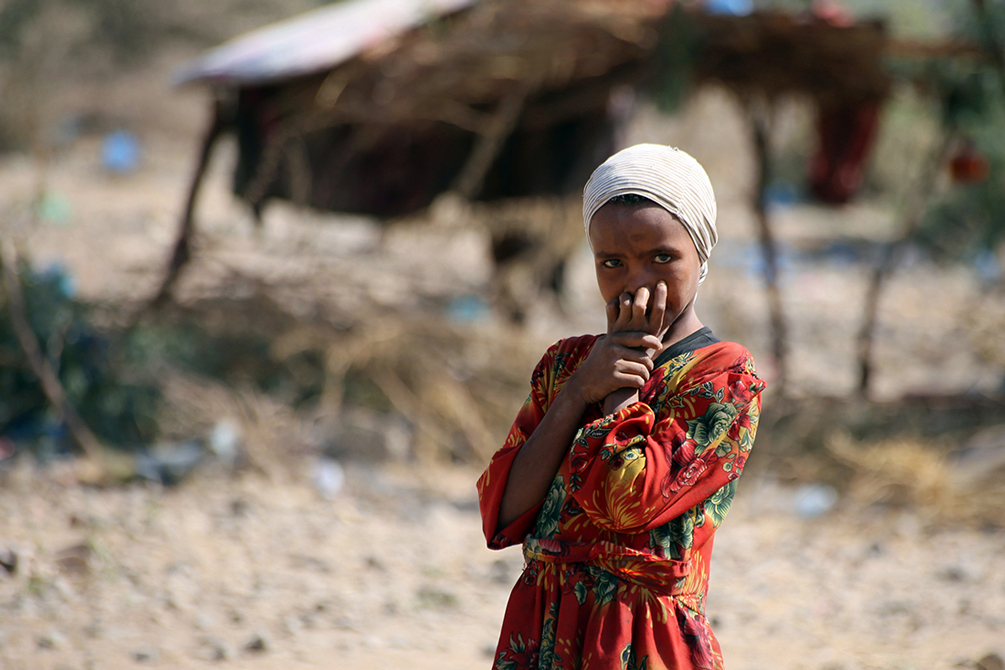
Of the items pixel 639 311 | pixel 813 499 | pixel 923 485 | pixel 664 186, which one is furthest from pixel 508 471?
pixel 923 485

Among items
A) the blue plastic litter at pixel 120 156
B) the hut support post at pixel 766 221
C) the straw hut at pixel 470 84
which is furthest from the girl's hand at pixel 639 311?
the blue plastic litter at pixel 120 156

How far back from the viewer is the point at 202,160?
243 inches

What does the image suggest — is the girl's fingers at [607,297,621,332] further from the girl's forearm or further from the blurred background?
the blurred background

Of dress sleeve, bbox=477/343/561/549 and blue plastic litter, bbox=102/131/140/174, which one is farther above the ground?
blue plastic litter, bbox=102/131/140/174

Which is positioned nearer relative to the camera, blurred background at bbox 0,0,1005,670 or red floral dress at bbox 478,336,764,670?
red floral dress at bbox 478,336,764,670

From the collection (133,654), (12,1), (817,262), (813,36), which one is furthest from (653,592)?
(12,1)

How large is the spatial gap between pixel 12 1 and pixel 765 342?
18503 mm

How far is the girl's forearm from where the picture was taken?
52.6 inches

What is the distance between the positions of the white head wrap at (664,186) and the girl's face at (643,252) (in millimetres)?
18

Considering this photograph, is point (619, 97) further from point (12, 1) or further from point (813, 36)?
point (12, 1)

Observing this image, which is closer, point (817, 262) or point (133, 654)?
point (133, 654)

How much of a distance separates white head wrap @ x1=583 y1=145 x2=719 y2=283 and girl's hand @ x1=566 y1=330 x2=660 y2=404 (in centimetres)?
20

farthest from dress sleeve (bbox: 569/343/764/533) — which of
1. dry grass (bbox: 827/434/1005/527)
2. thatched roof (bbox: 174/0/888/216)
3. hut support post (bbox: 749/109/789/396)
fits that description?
hut support post (bbox: 749/109/789/396)

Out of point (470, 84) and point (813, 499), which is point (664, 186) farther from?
point (470, 84)
